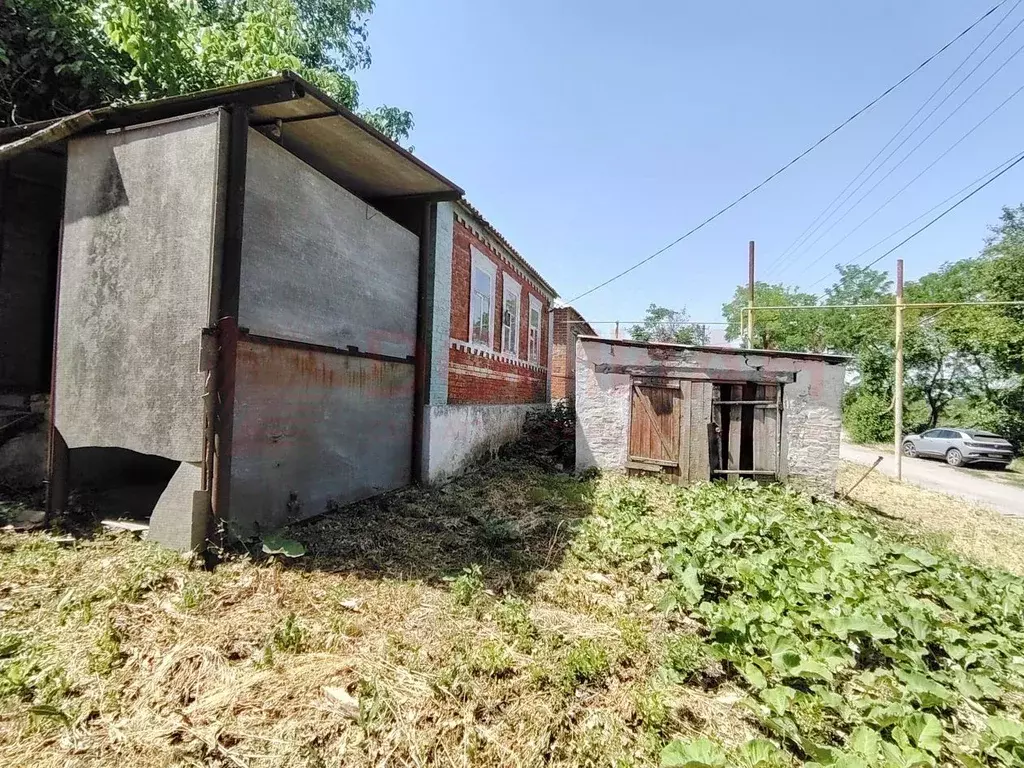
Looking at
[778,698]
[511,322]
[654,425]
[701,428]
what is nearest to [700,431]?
[701,428]

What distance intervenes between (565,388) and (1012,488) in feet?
46.1

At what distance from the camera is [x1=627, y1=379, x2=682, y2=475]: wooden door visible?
914cm

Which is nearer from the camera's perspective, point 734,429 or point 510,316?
point 734,429

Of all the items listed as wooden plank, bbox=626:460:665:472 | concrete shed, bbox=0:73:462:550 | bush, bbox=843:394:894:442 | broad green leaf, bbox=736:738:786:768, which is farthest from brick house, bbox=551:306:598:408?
bush, bbox=843:394:894:442

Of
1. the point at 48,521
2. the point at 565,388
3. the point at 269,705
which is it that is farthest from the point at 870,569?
the point at 565,388

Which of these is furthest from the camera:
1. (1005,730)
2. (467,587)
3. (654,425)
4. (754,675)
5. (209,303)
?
(654,425)

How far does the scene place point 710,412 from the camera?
29.9 ft

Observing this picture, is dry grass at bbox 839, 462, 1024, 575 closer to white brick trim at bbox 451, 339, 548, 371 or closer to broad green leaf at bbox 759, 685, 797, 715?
broad green leaf at bbox 759, 685, 797, 715

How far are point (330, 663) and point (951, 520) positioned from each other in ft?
37.7

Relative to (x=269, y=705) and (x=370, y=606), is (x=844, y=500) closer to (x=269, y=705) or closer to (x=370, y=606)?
(x=370, y=606)

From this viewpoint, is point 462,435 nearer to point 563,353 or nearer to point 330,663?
point 330,663

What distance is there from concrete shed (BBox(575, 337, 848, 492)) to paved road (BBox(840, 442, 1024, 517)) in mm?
5850

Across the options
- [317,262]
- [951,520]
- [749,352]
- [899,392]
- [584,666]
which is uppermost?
[317,262]

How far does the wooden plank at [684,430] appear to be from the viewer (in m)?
9.01
